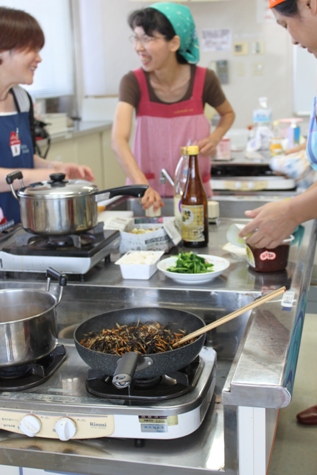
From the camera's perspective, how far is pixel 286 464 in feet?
6.56

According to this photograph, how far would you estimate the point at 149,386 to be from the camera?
108cm

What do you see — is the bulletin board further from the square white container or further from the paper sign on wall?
the square white container

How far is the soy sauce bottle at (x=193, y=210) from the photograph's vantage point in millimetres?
1784

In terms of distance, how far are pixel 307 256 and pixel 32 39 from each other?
4.06ft

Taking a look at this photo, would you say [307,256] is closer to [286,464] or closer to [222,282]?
[222,282]

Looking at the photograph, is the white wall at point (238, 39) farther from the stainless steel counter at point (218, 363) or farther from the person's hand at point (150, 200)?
the stainless steel counter at point (218, 363)

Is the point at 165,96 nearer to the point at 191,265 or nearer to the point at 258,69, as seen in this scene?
the point at 191,265

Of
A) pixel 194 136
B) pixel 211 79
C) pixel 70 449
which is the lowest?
pixel 70 449

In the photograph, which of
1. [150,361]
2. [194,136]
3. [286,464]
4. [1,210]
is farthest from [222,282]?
[194,136]

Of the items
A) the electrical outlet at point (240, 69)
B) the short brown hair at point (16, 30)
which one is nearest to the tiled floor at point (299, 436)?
the short brown hair at point (16, 30)

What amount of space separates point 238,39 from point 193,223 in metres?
4.03

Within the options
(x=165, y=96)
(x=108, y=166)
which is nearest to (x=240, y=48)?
(x=108, y=166)

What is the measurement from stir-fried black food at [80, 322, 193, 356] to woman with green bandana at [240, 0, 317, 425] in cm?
44

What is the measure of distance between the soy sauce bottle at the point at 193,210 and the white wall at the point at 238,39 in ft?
12.7
